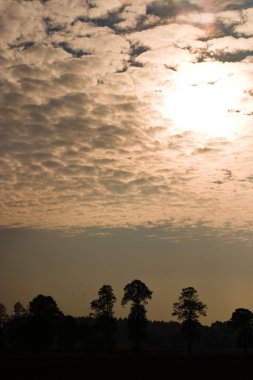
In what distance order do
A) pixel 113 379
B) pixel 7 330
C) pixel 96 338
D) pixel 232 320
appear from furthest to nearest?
pixel 96 338 < pixel 7 330 < pixel 232 320 < pixel 113 379

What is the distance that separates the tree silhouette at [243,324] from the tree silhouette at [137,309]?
1076 inches

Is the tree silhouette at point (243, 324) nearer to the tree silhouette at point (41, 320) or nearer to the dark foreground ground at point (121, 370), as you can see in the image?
the dark foreground ground at point (121, 370)

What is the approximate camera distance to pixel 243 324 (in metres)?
108

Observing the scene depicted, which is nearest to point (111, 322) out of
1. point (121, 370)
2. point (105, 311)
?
point (105, 311)

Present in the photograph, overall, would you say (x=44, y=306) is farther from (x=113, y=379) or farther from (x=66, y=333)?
(x=113, y=379)

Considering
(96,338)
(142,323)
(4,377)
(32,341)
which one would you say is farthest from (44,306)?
(4,377)

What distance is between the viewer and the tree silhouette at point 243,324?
107750 millimetres

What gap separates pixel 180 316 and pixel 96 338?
184 ft

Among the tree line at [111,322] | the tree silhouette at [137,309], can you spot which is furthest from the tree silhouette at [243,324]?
the tree silhouette at [137,309]

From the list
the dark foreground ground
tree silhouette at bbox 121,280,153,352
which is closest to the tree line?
tree silhouette at bbox 121,280,153,352

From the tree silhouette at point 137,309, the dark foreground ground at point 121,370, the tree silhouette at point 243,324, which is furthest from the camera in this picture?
the tree silhouette at point 243,324

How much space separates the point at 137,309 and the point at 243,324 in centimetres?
3055

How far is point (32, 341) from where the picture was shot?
4126 inches

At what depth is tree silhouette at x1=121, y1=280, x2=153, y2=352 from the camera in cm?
9119
